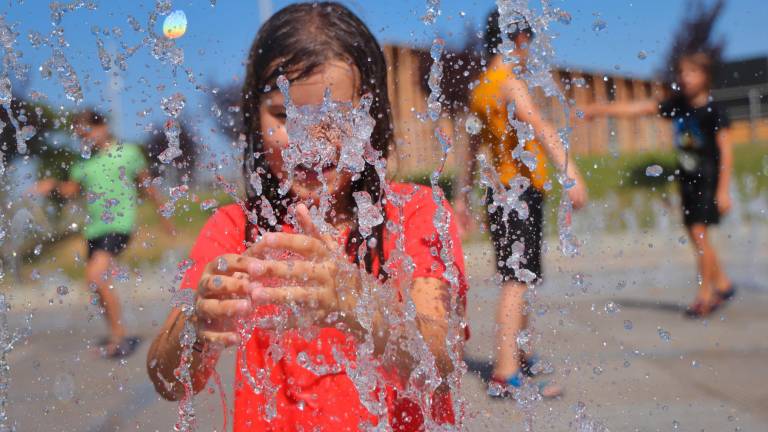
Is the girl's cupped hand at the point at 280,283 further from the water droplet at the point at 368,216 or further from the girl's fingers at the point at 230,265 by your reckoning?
the water droplet at the point at 368,216

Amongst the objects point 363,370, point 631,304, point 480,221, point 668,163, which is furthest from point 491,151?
point 631,304

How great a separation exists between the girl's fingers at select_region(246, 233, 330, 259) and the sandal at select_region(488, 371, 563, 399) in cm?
179

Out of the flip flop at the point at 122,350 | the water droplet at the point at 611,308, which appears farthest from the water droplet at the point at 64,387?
the water droplet at the point at 611,308

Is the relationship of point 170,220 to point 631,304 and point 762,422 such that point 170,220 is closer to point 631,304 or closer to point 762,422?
point 762,422

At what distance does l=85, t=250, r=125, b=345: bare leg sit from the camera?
3381 mm

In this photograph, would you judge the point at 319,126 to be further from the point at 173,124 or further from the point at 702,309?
the point at 702,309

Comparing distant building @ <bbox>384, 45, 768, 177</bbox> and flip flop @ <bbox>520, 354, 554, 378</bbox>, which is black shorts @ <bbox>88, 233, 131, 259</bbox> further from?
flip flop @ <bbox>520, 354, 554, 378</bbox>

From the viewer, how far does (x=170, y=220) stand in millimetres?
2008

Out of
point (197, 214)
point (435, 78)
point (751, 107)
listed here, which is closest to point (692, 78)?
point (435, 78)

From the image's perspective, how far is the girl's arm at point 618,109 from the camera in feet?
8.13

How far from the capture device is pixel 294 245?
3.85 feet

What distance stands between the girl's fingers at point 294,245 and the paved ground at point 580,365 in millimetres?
1288

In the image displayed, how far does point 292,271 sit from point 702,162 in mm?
3881

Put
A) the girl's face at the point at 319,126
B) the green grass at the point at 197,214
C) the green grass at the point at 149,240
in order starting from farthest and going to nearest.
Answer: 1. the green grass at the point at 197,214
2. the green grass at the point at 149,240
3. the girl's face at the point at 319,126
